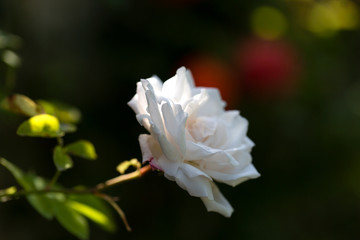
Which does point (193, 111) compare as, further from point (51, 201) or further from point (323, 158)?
point (323, 158)

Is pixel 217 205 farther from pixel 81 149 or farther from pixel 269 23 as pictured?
pixel 269 23

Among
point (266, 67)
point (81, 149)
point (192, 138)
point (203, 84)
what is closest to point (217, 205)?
point (192, 138)

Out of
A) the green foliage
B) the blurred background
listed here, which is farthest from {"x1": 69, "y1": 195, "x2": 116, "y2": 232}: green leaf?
the blurred background

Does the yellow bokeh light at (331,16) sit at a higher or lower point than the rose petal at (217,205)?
higher

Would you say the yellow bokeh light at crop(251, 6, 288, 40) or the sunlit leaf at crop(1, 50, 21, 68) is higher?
the sunlit leaf at crop(1, 50, 21, 68)

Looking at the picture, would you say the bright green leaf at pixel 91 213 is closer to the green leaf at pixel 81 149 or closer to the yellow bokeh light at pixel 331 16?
the green leaf at pixel 81 149

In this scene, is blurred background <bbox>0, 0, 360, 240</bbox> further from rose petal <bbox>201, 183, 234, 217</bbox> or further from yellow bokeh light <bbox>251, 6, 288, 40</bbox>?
rose petal <bbox>201, 183, 234, 217</bbox>

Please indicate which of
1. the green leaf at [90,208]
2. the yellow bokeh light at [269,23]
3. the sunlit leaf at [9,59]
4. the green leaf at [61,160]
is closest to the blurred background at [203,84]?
the yellow bokeh light at [269,23]
